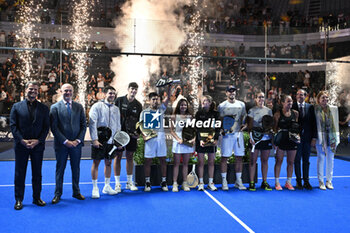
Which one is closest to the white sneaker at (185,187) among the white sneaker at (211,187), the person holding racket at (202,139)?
the person holding racket at (202,139)

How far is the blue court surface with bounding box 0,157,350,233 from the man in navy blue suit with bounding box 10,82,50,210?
315mm

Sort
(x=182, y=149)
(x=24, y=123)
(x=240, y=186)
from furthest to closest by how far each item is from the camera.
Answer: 1. (x=240, y=186)
2. (x=182, y=149)
3. (x=24, y=123)

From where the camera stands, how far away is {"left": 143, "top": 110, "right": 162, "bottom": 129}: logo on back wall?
16.5ft

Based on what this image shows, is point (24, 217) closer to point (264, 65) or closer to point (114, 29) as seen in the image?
point (114, 29)

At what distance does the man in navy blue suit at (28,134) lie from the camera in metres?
4.12

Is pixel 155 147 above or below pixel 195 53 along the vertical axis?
below

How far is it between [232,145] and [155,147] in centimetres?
121

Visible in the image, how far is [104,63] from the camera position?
864cm

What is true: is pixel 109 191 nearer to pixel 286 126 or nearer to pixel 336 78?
pixel 286 126

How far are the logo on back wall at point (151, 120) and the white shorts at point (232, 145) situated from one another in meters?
1.07

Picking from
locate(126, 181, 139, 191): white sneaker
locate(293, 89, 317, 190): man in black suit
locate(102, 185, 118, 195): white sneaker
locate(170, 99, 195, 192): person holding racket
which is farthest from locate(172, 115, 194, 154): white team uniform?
locate(293, 89, 317, 190): man in black suit

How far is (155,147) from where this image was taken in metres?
5.06

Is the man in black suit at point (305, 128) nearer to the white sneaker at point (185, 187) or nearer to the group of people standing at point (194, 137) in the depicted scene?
the group of people standing at point (194, 137)

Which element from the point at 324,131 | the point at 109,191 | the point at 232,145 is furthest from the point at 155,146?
the point at 324,131
